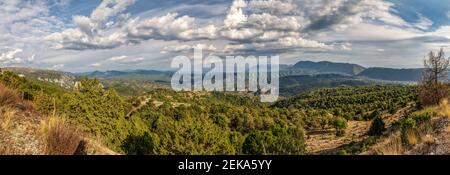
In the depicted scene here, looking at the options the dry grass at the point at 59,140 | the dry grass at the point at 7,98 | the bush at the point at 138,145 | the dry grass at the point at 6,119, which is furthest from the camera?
the bush at the point at 138,145

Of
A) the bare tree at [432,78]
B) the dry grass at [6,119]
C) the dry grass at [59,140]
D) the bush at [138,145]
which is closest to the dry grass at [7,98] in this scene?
the dry grass at [6,119]

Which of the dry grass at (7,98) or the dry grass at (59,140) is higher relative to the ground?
the dry grass at (7,98)

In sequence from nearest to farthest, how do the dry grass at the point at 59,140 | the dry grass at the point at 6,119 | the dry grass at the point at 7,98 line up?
the dry grass at the point at 59,140
the dry grass at the point at 6,119
the dry grass at the point at 7,98

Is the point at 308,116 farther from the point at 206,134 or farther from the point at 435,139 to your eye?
the point at 435,139

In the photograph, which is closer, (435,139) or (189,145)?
(435,139)

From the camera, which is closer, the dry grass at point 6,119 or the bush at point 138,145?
the dry grass at point 6,119

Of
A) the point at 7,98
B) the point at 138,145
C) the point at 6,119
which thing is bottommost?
the point at 138,145

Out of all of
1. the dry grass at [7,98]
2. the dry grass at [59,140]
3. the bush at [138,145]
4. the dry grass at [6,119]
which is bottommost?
the bush at [138,145]

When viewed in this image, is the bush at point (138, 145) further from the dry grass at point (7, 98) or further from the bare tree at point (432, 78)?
the bare tree at point (432, 78)

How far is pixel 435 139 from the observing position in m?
12.8

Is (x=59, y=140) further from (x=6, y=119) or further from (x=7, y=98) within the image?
(x=7, y=98)

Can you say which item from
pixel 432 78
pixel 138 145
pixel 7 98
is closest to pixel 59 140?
pixel 7 98
